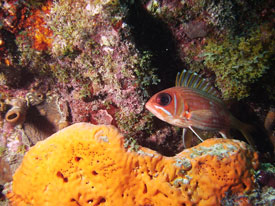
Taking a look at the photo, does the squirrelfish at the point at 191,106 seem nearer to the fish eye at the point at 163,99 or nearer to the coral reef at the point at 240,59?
the fish eye at the point at 163,99

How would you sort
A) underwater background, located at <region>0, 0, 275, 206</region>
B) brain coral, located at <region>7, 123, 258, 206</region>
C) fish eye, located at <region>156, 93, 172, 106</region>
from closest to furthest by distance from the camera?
brain coral, located at <region>7, 123, 258, 206</region>, fish eye, located at <region>156, 93, 172, 106</region>, underwater background, located at <region>0, 0, 275, 206</region>

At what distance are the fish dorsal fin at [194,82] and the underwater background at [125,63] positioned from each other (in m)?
0.42

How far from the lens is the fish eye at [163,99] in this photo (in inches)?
103

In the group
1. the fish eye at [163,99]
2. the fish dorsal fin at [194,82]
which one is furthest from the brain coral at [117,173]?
the fish dorsal fin at [194,82]

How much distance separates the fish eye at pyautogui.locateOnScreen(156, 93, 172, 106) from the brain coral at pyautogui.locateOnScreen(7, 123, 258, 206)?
0.73 meters

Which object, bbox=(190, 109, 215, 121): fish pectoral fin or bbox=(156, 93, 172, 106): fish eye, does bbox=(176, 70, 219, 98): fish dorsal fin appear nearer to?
bbox=(190, 109, 215, 121): fish pectoral fin

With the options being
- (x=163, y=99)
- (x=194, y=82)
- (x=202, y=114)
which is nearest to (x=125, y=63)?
(x=163, y=99)

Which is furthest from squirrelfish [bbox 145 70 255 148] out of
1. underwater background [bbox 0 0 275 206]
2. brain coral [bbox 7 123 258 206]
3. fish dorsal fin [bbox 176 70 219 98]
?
brain coral [bbox 7 123 258 206]

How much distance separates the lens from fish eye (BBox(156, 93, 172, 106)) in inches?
103

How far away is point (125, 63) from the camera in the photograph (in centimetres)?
283

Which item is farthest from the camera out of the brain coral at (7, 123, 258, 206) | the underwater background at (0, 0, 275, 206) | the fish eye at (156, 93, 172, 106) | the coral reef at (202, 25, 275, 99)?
the coral reef at (202, 25, 275, 99)

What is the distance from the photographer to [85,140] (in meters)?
2.22

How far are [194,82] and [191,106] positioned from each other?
475 millimetres

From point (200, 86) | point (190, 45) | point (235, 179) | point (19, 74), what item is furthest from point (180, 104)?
point (19, 74)
